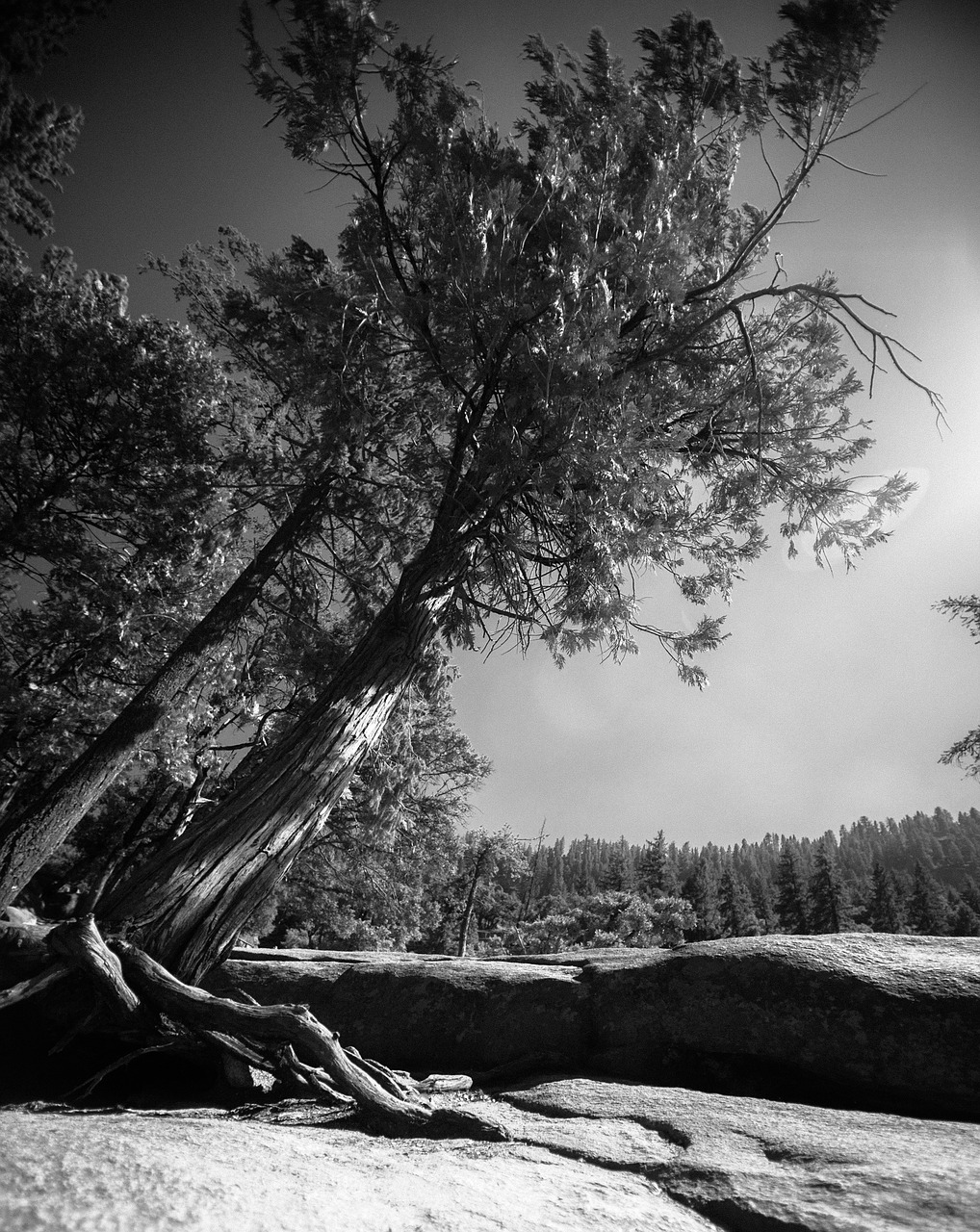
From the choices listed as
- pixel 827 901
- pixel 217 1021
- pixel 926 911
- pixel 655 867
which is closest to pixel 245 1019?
pixel 217 1021

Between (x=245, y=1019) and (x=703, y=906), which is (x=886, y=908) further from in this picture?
(x=245, y=1019)

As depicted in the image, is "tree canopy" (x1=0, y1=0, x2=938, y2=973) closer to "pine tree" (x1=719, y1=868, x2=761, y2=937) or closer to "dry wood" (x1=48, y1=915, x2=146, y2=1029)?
"dry wood" (x1=48, y1=915, x2=146, y2=1029)

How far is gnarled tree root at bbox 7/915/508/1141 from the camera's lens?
2.37 m

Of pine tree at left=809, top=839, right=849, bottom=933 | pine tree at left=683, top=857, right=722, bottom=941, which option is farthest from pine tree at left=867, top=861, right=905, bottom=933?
pine tree at left=683, top=857, right=722, bottom=941

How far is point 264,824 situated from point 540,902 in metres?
68.1

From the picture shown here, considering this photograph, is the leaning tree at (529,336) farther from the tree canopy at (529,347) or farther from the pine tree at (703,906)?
the pine tree at (703,906)

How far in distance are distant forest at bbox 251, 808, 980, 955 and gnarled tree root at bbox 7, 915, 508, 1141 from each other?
741cm

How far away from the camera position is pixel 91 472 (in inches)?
392

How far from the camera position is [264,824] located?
308 cm

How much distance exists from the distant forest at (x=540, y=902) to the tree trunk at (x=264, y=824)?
693 centimetres

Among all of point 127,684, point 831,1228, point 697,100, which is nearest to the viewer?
point 831,1228

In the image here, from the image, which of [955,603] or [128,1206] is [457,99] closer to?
[128,1206]

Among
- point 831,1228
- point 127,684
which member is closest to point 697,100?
point 831,1228

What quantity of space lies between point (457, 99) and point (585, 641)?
4.26 meters
